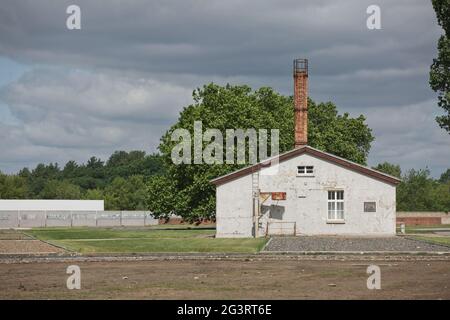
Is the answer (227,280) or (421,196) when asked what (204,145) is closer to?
(227,280)

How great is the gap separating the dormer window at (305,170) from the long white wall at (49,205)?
73.0 m

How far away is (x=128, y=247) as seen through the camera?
138ft

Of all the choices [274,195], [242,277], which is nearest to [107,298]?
[242,277]

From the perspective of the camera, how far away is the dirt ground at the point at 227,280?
20.5 meters

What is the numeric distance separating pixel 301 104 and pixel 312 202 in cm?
928

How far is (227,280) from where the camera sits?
24.0m

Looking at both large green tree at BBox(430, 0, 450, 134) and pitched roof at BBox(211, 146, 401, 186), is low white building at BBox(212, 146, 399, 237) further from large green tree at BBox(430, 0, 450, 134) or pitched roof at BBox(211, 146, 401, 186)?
large green tree at BBox(430, 0, 450, 134)

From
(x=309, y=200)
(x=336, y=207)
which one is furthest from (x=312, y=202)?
(x=336, y=207)

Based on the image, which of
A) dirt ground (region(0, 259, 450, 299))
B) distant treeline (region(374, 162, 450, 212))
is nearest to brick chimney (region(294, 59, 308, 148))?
dirt ground (region(0, 259, 450, 299))

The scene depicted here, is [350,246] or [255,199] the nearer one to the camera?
[350,246]

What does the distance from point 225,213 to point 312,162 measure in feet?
21.2

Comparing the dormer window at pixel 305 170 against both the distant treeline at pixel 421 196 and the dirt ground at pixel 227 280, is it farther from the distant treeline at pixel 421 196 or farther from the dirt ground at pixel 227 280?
the distant treeline at pixel 421 196

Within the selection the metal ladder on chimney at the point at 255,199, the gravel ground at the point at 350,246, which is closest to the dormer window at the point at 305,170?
the metal ladder on chimney at the point at 255,199
